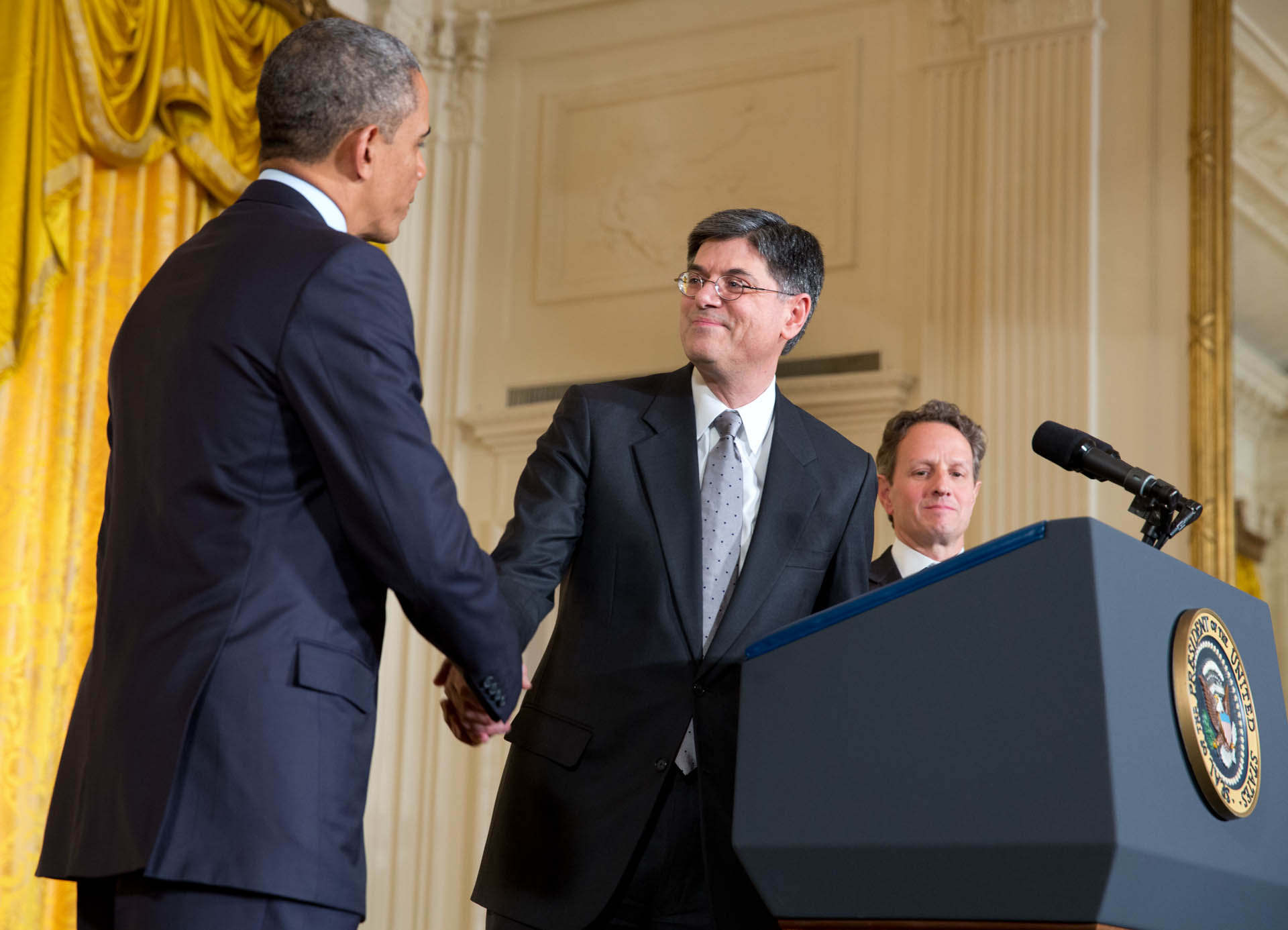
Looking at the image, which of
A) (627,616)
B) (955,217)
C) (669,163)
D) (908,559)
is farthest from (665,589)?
(669,163)

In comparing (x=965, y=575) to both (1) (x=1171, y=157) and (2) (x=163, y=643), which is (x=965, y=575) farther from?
(1) (x=1171, y=157)

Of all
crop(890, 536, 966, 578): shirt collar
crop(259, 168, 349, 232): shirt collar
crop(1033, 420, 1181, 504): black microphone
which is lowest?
crop(890, 536, 966, 578): shirt collar

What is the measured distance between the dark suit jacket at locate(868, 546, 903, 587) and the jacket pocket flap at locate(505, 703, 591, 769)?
3.16 ft

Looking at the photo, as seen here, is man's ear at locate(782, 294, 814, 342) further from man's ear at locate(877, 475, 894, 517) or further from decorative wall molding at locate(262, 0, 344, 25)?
decorative wall molding at locate(262, 0, 344, 25)

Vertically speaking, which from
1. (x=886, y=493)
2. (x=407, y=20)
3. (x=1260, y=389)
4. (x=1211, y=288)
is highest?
(x=407, y=20)

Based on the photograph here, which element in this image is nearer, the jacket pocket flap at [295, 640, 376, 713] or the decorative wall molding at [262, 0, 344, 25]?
the jacket pocket flap at [295, 640, 376, 713]

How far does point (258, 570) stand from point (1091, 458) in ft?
3.58

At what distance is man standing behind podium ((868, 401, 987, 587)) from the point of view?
3.29 metres

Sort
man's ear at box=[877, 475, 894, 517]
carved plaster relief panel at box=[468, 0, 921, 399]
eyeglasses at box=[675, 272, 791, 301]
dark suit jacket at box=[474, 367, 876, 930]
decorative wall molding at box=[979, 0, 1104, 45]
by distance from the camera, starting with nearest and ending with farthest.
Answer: dark suit jacket at box=[474, 367, 876, 930] → eyeglasses at box=[675, 272, 791, 301] → man's ear at box=[877, 475, 894, 517] → decorative wall molding at box=[979, 0, 1104, 45] → carved plaster relief panel at box=[468, 0, 921, 399]

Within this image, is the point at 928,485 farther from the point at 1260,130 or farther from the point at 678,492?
the point at 1260,130

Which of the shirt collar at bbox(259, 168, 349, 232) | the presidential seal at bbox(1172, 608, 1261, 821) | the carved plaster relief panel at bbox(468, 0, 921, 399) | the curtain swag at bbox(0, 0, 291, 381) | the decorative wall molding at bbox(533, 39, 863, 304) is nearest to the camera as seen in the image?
the presidential seal at bbox(1172, 608, 1261, 821)

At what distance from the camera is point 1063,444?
2.01m

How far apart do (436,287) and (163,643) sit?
17.0 ft

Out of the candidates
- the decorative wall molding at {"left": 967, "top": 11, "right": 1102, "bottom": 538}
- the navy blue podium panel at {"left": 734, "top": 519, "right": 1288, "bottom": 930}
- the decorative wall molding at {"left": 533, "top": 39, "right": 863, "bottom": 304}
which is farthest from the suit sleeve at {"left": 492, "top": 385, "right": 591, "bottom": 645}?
the decorative wall molding at {"left": 533, "top": 39, "right": 863, "bottom": 304}
